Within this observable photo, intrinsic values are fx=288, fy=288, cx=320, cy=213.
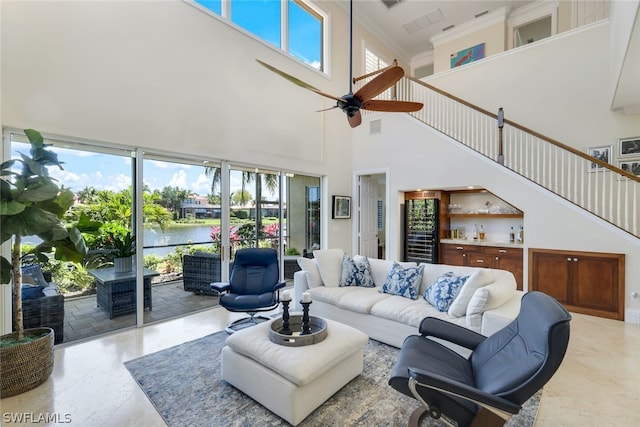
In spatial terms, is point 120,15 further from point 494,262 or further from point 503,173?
point 494,262

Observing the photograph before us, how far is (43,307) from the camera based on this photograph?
3.06m

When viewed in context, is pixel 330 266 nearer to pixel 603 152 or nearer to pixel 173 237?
pixel 173 237

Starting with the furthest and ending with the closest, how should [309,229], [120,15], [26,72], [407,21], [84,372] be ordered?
[407,21]
[309,229]
[120,15]
[26,72]
[84,372]

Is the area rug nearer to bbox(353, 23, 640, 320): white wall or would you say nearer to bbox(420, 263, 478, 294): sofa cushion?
bbox(420, 263, 478, 294): sofa cushion

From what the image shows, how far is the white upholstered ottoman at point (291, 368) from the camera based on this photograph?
199cm

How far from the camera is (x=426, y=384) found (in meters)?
1.55

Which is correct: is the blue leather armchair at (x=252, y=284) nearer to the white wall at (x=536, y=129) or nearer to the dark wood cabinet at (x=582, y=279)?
the white wall at (x=536, y=129)

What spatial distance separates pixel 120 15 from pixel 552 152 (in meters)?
6.45

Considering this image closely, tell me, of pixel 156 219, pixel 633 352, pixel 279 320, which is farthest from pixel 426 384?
pixel 156 219

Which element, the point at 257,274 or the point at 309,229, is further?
the point at 309,229

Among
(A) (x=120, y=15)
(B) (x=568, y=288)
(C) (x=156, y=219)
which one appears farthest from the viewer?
(B) (x=568, y=288)

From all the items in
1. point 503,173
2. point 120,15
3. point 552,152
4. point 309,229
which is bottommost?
point 309,229

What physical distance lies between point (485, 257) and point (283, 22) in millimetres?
5951

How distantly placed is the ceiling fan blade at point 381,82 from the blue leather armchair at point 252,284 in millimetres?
2433
